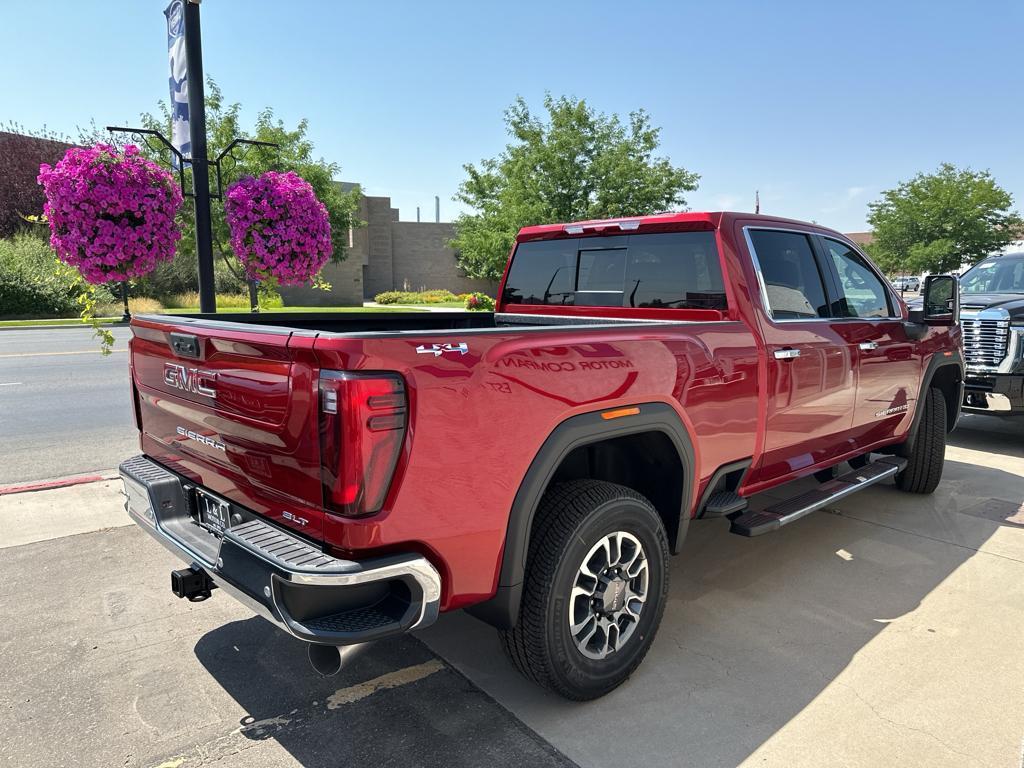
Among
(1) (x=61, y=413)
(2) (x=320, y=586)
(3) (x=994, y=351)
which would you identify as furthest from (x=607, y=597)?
(1) (x=61, y=413)

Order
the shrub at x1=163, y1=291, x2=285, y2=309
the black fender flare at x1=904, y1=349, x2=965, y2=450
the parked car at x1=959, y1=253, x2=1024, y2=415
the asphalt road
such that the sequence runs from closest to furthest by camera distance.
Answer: the black fender flare at x1=904, y1=349, x2=965, y2=450 < the asphalt road < the parked car at x1=959, y1=253, x2=1024, y2=415 < the shrub at x1=163, y1=291, x2=285, y2=309

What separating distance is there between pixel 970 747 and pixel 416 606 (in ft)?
6.93

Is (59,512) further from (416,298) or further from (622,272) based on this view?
(416,298)

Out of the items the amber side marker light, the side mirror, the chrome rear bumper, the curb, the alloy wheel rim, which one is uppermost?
the side mirror

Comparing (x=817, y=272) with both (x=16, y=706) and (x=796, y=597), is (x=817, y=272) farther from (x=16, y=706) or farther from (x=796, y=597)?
(x=16, y=706)

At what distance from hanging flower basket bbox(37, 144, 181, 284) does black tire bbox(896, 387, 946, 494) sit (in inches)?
240

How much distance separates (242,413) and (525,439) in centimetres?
98

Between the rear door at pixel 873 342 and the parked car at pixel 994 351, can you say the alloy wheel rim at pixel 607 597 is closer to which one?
the rear door at pixel 873 342

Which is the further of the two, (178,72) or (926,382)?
(178,72)

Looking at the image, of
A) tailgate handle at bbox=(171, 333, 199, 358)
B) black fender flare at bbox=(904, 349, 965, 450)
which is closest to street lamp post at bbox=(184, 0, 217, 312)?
tailgate handle at bbox=(171, 333, 199, 358)

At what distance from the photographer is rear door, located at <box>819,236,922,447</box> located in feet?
Answer: 14.5

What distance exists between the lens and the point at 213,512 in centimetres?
283

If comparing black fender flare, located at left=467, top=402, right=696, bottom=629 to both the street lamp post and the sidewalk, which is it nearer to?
the sidewalk

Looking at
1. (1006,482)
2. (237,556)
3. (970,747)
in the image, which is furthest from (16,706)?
(1006,482)
